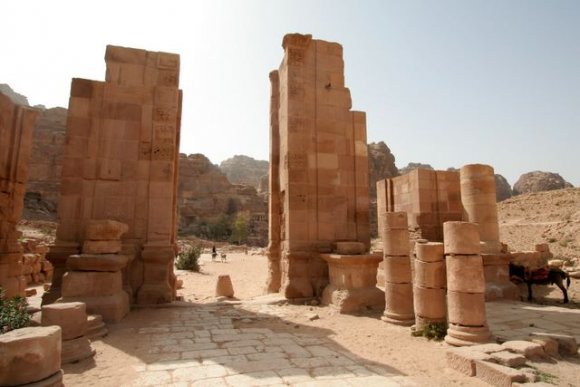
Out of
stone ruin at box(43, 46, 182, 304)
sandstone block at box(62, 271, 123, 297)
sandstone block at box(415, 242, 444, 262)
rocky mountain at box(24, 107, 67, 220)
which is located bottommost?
sandstone block at box(62, 271, 123, 297)

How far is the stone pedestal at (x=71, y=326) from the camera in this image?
4.37 metres

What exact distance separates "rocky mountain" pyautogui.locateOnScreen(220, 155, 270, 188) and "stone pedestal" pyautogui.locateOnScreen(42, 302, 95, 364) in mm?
97950

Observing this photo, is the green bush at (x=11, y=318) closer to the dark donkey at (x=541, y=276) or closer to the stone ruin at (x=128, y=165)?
the stone ruin at (x=128, y=165)

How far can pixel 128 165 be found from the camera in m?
7.94

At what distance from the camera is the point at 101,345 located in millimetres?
4984

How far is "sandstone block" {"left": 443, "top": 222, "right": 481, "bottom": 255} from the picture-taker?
18.4 ft

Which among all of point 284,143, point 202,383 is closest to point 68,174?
point 284,143

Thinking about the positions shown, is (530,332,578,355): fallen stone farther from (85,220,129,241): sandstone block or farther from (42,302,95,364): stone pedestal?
(85,220,129,241): sandstone block

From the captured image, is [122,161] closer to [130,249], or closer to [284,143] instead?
[130,249]

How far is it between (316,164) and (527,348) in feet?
18.8

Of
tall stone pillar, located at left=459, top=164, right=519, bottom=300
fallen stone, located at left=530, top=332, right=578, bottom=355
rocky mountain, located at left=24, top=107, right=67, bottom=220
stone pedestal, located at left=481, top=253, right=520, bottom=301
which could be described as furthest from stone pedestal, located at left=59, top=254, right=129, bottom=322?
rocky mountain, located at left=24, top=107, right=67, bottom=220

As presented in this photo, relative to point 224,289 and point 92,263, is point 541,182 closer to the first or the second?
point 224,289

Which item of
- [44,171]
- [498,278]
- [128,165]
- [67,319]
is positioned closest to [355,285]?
[498,278]

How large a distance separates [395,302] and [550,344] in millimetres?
2406
